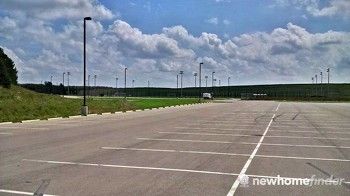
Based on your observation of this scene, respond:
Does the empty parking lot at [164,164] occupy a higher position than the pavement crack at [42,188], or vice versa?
the pavement crack at [42,188]

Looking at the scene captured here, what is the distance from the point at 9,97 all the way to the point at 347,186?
122 feet

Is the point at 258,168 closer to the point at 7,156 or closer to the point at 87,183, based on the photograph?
the point at 87,183

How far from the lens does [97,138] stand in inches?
707

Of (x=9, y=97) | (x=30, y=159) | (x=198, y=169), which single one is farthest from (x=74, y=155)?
(x=9, y=97)

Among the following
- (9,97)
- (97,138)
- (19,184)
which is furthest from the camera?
(9,97)

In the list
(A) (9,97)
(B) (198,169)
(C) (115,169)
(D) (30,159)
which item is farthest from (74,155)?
(A) (9,97)

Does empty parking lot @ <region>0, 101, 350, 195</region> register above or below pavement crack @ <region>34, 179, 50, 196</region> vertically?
below

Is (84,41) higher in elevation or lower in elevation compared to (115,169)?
higher

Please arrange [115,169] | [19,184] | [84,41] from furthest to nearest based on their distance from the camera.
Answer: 1. [84,41]
2. [115,169]
3. [19,184]

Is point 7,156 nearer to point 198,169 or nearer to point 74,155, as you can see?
point 74,155

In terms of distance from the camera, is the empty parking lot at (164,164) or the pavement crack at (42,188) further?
the empty parking lot at (164,164)

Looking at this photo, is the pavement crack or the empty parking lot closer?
the pavement crack

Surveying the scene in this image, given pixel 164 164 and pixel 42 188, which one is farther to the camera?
pixel 164 164

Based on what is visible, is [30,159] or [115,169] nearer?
[115,169]
